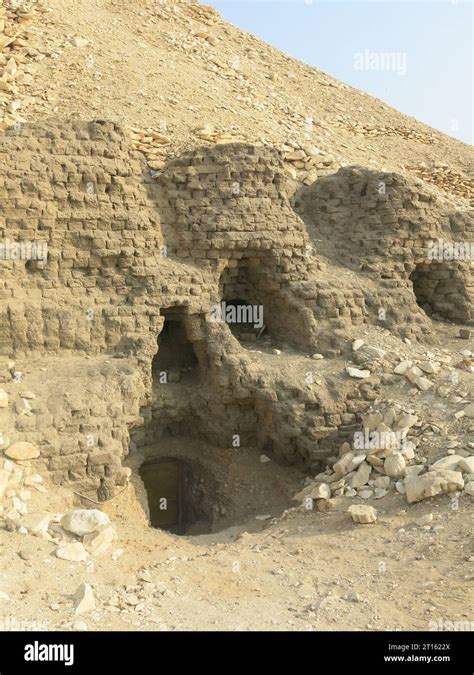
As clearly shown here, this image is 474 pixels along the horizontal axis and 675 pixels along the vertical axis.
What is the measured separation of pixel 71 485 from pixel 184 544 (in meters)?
1.61

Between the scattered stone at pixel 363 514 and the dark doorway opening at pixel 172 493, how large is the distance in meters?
3.44

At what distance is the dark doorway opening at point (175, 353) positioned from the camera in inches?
403

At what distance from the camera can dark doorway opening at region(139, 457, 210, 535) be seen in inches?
399

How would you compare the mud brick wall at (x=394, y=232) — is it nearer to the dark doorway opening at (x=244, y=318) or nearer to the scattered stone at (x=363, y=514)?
the dark doorway opening at (x=244, y=318)

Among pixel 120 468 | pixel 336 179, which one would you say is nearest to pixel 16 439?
pixel 120 468

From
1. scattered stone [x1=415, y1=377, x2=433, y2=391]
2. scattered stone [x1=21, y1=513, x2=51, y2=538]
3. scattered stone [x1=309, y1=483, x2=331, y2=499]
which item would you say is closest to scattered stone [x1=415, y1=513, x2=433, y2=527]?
scattered stone [x1=309, y1=483, x2=331, y2=499]

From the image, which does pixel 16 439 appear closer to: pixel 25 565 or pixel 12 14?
pixel 25 565

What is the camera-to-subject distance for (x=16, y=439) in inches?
293

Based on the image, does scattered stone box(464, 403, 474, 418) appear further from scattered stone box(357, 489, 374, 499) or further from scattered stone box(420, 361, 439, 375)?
scattered stone box(357, 489, 374, 499)

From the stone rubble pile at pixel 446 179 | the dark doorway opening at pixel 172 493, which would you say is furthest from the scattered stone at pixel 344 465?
the stone rubble pile at pixel 446 179

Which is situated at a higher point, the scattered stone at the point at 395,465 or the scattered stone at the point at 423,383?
the scattered stone at the point at 423,383

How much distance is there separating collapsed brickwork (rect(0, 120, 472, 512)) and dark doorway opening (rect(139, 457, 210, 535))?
1.81 feet

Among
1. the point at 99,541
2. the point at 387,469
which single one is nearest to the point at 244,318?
the point at 387,469

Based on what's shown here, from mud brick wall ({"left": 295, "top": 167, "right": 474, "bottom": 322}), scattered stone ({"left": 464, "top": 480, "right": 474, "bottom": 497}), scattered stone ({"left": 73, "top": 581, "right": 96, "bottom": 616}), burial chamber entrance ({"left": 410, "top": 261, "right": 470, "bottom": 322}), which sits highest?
mud brick wall ({"left": 295, "top": 167, "right": 474, "bottom": 322})
